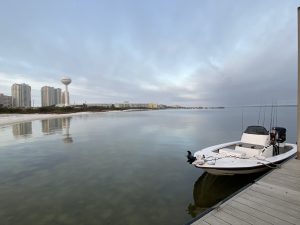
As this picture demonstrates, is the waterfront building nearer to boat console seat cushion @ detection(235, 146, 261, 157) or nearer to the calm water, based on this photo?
the calm water

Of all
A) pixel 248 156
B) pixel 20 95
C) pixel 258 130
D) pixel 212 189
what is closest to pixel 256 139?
pixel 258 130

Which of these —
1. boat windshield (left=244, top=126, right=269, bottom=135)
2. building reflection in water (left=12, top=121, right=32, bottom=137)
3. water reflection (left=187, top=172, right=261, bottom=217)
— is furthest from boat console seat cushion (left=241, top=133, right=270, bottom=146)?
building reflection in water (left=12, top=121, right=32, bottom=137)

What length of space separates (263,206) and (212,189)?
317cm

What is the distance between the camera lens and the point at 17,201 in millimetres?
6141

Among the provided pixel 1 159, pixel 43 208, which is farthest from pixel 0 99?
pixel 43 208

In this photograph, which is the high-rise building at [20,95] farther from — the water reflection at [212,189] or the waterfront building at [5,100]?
the water reflection at [212,189]

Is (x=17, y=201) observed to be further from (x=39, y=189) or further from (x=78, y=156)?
(x=78, y=156)

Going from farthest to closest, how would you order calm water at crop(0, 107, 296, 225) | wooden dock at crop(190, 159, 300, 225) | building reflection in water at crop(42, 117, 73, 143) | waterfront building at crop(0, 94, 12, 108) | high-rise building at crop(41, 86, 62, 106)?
1. high-rise building at crop(41, 86, 62, 106)
2. waterfront building at crop(0, 94, 12, 108)
3. building reflection in water at crop(42, 117, 73, 143)
4. calm water at crop(0, 107, 296, 225)
5. wooden dock at crop(190, 159, 300, 225)

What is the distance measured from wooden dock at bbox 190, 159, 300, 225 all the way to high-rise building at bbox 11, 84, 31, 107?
158060 millimetres

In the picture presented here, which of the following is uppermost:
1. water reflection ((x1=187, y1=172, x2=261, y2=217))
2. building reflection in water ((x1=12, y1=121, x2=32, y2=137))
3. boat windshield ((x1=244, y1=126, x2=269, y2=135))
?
boat windshield ((x1=244, y1=126, x2=269, y2=135))

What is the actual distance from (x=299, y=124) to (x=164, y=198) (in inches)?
245

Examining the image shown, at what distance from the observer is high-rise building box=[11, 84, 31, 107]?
132625 mm

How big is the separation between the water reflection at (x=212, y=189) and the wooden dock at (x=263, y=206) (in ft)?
5.24

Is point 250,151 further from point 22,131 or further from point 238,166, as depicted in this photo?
point 22,131
